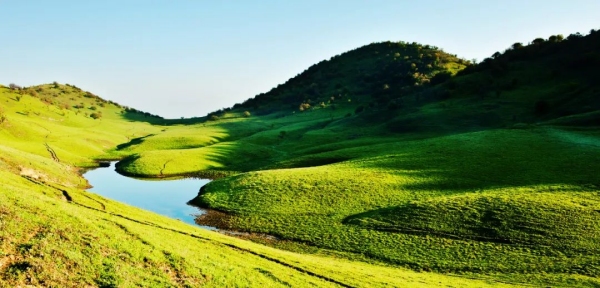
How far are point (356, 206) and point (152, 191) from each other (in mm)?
38355

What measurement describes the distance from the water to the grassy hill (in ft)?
12.0

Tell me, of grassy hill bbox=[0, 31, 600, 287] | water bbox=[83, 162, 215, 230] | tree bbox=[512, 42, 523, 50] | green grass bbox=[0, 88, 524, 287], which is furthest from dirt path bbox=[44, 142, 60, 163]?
tree bbox=[512, 42, 523, 50]

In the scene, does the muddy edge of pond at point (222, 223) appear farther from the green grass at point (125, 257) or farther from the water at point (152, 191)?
the green grass at point (125, 257)

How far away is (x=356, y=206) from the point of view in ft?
176

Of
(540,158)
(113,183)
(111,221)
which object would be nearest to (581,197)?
(540,158)

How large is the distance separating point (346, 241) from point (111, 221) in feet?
79.1

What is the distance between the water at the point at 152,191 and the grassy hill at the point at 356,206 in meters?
3.66

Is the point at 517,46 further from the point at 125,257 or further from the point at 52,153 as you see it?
the point at 125,257

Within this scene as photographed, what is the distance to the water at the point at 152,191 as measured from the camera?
197ft

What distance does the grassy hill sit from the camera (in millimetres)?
24172

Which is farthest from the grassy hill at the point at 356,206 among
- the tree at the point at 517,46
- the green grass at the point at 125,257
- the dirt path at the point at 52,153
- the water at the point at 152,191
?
the tree at the point at 517,46

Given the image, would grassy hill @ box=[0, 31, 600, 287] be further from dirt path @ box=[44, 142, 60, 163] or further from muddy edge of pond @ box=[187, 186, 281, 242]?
dirt path @ box=[44, 142, 60, 163]

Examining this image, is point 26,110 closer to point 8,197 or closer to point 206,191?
point 206,191

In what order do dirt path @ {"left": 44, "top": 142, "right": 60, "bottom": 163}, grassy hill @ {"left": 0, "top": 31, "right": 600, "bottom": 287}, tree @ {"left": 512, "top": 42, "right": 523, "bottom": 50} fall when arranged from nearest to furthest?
grassy hill @ {"left": 0, "top": 31, "right": 600, "bottom": 287} < dirt path @ {"left": 44, "top": 142, "right": 60, "bottom": 163} < tree @ {"left": 512, "top": 42, "right": 523, "bottom": 50}
